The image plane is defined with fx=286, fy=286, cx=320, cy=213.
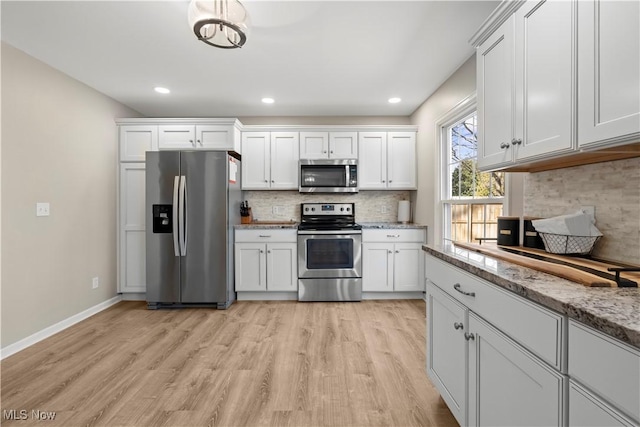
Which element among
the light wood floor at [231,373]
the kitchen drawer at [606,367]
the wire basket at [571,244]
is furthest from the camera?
the light wood floor at [231,373]

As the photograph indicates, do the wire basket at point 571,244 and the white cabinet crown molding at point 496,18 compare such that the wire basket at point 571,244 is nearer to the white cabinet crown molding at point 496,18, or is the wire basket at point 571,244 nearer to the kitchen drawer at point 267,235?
the white cabinet crown molding at point 496,18

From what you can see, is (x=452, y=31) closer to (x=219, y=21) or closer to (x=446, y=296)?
(x=219, y=21)

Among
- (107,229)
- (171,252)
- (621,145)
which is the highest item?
(621,145)

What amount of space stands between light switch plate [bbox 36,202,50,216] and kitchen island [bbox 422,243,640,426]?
340 centimetres

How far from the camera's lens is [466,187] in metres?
2.84

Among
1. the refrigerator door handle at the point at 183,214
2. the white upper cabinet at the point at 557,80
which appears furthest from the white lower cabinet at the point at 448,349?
the refrigerator door handle at the point at 183,214

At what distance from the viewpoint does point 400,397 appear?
177 cm

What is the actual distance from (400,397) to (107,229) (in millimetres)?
3616

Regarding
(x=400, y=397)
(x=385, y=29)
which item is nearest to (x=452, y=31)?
(x=385, y=29)

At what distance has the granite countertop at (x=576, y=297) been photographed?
0.62 metres

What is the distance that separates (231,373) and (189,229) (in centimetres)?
182

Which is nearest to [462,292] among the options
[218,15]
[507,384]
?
[507,384]

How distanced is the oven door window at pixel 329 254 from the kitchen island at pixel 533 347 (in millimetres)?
2071

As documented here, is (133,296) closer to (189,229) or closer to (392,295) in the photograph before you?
(189,229)
